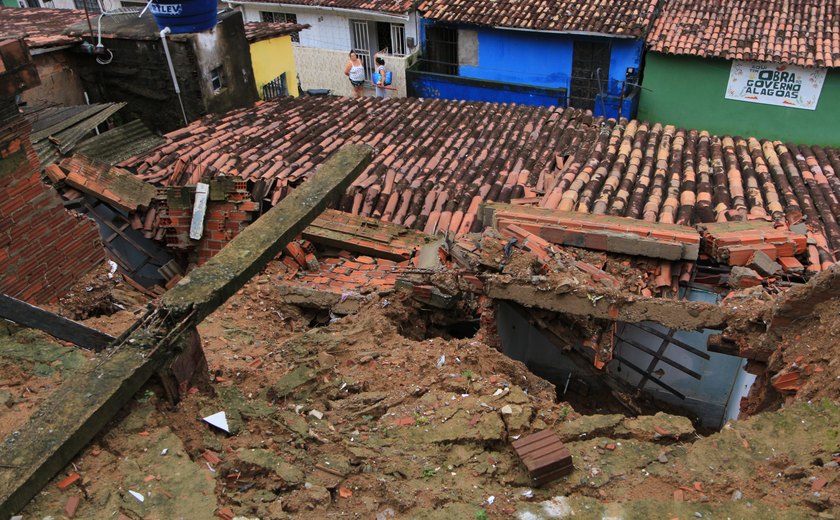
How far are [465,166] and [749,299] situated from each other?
5.09 meters

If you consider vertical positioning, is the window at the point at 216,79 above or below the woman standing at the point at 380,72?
above

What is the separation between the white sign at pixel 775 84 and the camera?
1556 centimetres

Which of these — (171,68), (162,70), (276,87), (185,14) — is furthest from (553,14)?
(162,70)

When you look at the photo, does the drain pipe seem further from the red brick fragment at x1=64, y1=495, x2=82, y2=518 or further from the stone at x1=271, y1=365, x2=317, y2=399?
the red brick fragment at x1=64, y1=495, x2=82, y2=518

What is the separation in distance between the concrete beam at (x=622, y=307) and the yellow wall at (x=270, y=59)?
9959 millimetres

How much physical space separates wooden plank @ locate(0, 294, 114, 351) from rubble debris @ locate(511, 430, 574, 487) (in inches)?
132

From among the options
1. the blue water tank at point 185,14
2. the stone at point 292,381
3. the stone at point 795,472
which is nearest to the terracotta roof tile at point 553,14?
the blue water tank at point 185,14

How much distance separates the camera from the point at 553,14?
17.7 meters

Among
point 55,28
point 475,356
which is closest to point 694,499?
point 475,356

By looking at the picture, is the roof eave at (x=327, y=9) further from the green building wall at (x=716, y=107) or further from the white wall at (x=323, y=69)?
the green building wall at (x=716, y=107)

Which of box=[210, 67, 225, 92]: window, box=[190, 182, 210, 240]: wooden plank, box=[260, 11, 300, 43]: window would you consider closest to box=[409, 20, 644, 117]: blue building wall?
box=[260, 11, 300, 43]: window

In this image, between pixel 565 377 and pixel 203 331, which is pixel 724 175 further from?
pixel 203 331

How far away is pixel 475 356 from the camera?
18.7ft

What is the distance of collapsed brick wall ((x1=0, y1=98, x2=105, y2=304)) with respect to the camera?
598 cm
